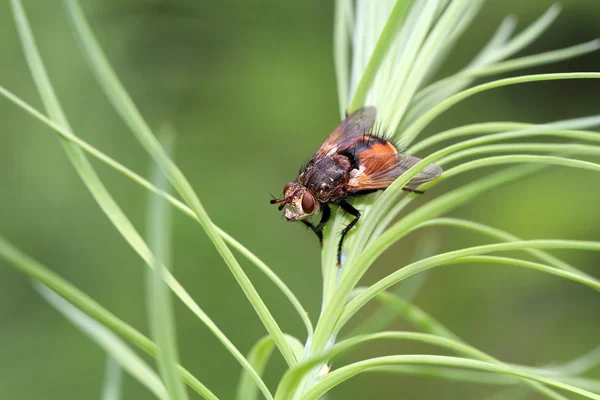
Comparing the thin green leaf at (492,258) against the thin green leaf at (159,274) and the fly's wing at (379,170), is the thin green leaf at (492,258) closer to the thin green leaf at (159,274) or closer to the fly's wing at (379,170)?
the thin green leaf at (159,274)

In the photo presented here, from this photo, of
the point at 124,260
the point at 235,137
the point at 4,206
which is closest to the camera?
the point at 4,206

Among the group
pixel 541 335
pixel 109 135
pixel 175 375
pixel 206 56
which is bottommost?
pixel 175 375

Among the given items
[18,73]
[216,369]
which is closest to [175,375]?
[216,369]

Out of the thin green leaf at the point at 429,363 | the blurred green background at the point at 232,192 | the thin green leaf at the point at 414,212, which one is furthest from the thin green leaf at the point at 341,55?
the blurred green background at the point at 232,192

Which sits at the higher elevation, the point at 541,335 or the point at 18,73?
the point at 18,73

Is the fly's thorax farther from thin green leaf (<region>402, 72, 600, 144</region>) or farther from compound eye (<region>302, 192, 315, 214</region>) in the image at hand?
thin green leaf (<region>402, 72, 600, 144</region>)

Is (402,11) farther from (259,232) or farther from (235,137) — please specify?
(235,137)

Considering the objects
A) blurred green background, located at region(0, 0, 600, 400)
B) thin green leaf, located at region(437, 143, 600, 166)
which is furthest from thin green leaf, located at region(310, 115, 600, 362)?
blurred green background, located at region(0, 0, 600, 400)

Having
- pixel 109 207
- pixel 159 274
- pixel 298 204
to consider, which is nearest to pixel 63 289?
pixel 159 274
